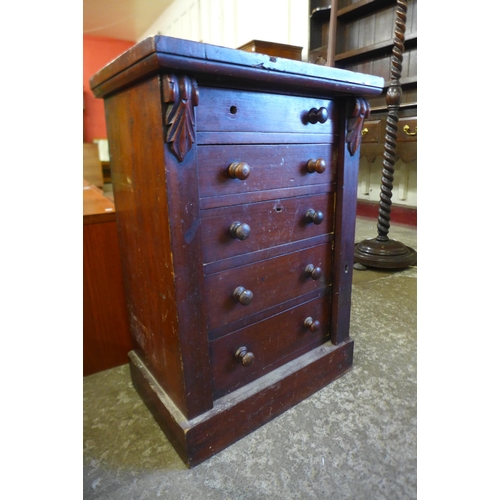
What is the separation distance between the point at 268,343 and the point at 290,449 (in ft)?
0.89

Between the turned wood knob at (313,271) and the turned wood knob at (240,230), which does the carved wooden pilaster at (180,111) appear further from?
the turned wood knob at (313,271)

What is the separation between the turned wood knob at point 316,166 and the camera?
96 cm

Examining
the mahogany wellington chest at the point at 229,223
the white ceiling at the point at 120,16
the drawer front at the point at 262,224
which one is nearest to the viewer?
the mahogany wellington chest at the point at 229,223

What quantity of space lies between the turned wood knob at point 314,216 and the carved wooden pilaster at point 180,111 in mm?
431

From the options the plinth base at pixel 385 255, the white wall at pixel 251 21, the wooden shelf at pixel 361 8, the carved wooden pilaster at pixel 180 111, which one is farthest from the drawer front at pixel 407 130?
the carved wooden pilaster at pixel 180 111

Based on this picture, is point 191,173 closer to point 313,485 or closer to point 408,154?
point 313,485

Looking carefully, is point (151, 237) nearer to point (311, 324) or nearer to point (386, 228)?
point (311, 324)

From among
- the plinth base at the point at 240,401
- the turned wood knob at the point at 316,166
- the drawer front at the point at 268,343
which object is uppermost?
the turned wood knob at the point at 316,166

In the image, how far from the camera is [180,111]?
0.67 m

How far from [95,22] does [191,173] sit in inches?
246

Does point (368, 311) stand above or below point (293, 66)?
below

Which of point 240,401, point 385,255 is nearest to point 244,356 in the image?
point 240,401

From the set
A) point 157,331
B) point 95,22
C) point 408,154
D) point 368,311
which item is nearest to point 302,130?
point 157,331

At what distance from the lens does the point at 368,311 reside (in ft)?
5.34
